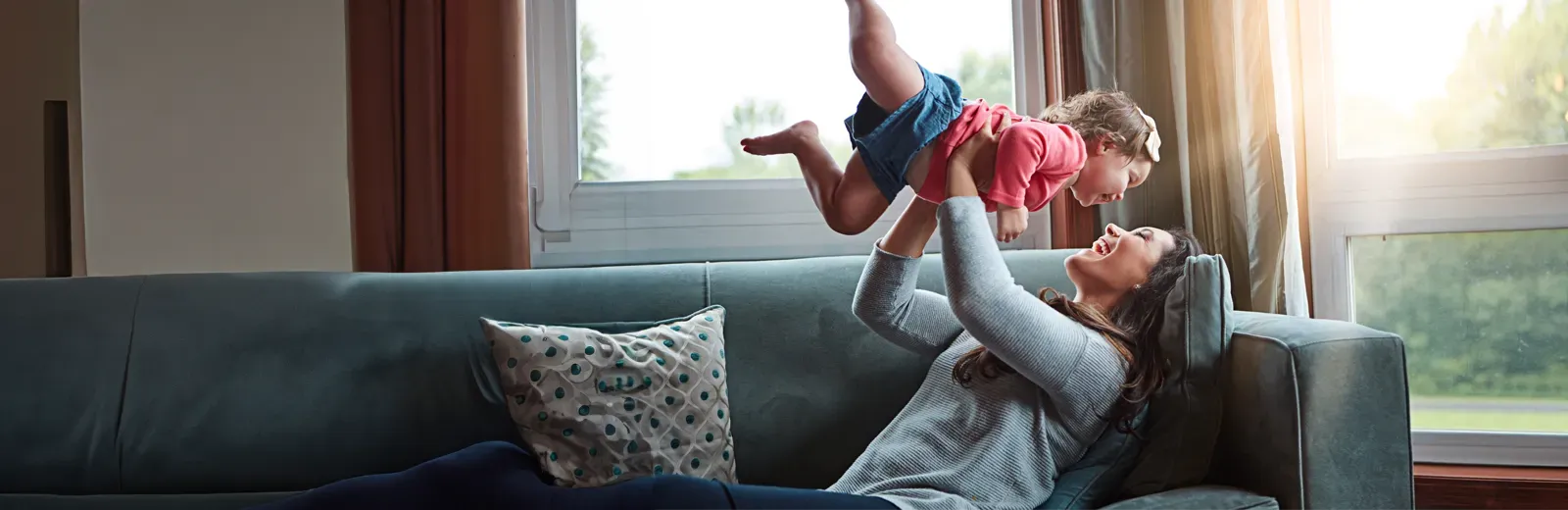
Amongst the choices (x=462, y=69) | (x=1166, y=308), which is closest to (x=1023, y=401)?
(x=1166, y=308)

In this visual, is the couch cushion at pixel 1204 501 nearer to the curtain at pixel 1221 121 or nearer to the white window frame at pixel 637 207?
the curtain at pixel 1221 121

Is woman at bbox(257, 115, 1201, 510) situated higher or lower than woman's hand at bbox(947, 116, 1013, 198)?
lower

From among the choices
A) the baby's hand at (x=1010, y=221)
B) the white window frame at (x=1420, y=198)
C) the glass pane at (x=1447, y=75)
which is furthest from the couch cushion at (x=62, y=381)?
the glass pane at (x=1447, y=75)

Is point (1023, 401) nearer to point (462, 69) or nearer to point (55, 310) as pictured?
point (462, 69)

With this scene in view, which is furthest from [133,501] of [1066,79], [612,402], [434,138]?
[1066,79]

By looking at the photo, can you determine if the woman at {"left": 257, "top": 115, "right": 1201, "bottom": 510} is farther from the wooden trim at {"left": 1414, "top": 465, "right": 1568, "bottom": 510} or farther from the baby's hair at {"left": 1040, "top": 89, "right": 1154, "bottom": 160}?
the wooden trim at {"left": 1414, "top": 465, "right": 1568, "bottom": 510}

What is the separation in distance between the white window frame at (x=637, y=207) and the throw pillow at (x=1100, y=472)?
3.28ft

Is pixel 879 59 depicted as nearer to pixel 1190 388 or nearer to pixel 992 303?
pixel 992 303

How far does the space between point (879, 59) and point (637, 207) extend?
138cm

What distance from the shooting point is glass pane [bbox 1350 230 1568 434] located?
80.4 inches

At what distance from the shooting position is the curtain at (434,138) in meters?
2.22

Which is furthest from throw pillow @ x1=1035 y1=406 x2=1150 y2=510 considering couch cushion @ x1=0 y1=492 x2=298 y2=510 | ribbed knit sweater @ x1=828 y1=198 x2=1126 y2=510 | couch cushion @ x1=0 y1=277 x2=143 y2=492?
couch cushion @ x1=0 y1=277 x2=143 y2=492

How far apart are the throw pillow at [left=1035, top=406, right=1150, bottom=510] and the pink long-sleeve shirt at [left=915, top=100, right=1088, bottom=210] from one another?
42 centimetres

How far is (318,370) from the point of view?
1730mm
